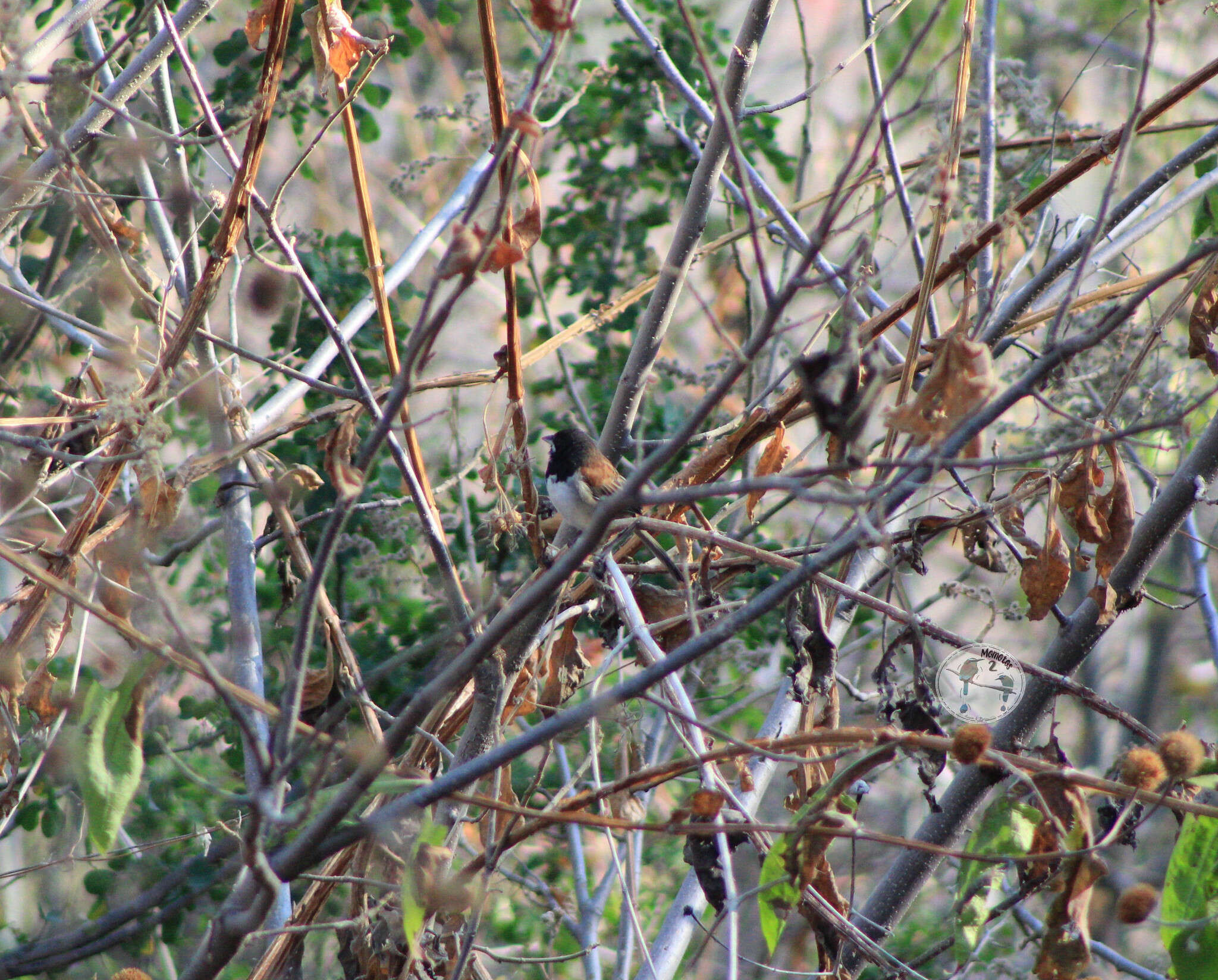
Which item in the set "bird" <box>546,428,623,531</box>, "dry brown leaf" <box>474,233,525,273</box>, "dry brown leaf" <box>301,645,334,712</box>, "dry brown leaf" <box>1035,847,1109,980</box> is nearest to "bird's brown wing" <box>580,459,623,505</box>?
"bird" <box>546,428,623,531</box>

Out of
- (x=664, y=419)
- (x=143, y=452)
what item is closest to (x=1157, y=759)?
(x=143, y=452)

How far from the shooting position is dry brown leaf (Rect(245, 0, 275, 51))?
5.53 feet

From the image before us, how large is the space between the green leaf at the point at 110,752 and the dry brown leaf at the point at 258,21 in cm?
96

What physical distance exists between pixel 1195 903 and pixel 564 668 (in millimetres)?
1015

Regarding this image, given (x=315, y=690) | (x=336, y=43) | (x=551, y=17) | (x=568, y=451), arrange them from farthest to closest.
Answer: (x=568, y=451), (x=315, y=690), (x=336, y=43), (x=551, y=17)

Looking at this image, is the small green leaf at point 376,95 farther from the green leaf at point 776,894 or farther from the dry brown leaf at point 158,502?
the green leaf at point 776,894

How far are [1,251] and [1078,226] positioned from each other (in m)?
2.28

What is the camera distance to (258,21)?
1.69 m

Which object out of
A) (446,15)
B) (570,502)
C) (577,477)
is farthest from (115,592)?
(446,15)

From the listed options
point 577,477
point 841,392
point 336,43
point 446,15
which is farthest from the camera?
point 446,15

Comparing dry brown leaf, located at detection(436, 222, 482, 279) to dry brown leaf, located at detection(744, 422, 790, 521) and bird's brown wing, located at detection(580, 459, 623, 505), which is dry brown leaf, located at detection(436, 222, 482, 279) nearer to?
dry brown leaf, located at detection(744, 422, 790, 521)

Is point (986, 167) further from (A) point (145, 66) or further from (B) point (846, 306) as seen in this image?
(A) point (145, 66)

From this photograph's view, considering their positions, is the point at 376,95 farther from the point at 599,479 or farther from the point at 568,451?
the point at 599,479

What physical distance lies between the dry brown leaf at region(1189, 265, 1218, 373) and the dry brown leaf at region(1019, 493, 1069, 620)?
0.39m
